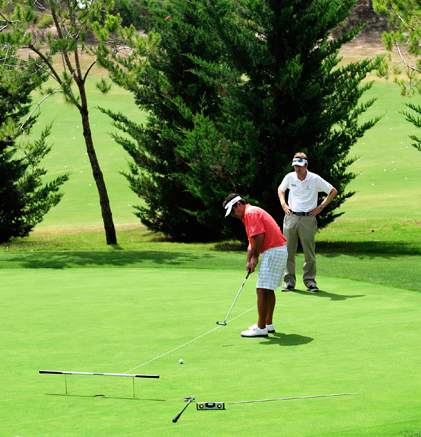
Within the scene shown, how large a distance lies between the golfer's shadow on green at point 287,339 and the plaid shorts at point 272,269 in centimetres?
57

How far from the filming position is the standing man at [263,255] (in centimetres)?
1068

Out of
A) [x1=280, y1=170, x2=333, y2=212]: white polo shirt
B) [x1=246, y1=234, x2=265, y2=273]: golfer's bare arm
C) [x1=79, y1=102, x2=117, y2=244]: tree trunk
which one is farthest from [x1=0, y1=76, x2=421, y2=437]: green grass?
[x1=79, y1=102, x2=117, y2=244]: tree trunk

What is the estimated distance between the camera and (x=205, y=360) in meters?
9.41

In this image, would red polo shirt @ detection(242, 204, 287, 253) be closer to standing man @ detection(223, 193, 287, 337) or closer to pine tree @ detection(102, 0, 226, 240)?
standing man @ detection(223, 193, 287, 337)

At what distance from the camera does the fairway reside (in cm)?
705

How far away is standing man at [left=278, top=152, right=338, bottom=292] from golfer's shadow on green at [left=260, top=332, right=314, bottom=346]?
380cm

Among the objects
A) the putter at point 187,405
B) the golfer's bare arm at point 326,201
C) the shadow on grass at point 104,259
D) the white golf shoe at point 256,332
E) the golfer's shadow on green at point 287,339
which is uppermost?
the golfer's bare arm at point 326,201

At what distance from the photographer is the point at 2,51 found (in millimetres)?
24422

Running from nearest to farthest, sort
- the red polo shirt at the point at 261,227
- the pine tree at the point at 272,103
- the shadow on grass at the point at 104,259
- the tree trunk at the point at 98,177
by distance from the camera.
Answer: the red polo shirt at the point at 261,227, the shadow on grass at the point at 104,259, the pine tree at the point at 272,103, the tree trunk at the point at 98,177

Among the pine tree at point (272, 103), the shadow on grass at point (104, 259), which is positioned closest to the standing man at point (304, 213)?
the shadow on grass at point (104, 259)

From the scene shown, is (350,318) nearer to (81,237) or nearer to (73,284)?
(73,284)

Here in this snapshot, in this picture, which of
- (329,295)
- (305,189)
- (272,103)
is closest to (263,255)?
(329,295)

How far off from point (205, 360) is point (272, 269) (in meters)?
1.86

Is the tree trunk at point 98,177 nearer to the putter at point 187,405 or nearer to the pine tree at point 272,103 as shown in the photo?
the pine tree at point 272,103
